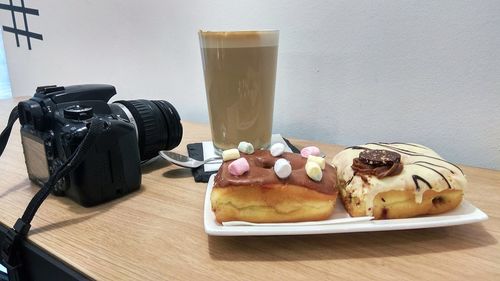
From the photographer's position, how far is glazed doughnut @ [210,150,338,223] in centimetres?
36

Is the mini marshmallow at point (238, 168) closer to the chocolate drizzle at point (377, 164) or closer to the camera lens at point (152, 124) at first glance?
the chocolate drizzle at point (377, 164)

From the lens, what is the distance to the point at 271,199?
14.1 inches

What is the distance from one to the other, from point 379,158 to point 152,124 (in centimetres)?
34

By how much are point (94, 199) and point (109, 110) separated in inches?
5.3

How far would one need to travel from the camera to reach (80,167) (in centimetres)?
42

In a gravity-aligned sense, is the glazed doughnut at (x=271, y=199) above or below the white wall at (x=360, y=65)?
below

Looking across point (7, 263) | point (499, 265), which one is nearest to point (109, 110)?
point (7, 263)

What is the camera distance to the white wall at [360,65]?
21.3 inches

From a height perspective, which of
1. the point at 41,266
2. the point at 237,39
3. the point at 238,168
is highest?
the point at 237,39

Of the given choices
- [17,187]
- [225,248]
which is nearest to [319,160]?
[225,248]

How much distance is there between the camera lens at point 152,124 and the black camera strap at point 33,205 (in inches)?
5.1

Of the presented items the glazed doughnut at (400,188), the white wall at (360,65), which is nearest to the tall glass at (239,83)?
the white wall at (360,65)

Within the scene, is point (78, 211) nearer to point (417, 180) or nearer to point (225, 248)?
point (225, 248)

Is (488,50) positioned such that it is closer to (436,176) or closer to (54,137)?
(436,176)
